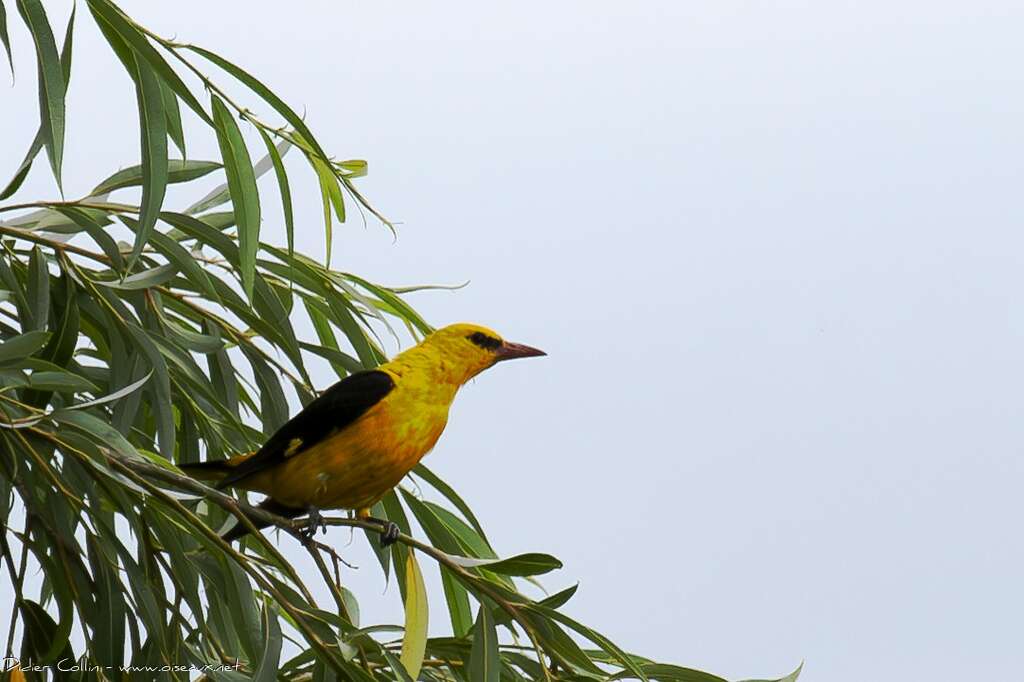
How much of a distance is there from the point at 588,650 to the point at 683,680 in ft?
0.78

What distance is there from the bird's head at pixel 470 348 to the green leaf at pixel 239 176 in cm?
41

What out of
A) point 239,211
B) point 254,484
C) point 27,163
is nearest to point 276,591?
point 254,484

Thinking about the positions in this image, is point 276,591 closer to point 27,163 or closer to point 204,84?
point 204,84

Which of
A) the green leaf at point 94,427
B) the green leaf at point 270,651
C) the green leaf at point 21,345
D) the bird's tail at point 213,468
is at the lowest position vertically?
the green leaf at point 270,651

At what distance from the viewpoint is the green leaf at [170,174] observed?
247cm

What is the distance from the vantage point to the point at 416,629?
1957 millimetres

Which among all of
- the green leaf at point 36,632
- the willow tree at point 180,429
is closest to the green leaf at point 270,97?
the willow tree at point 180,429

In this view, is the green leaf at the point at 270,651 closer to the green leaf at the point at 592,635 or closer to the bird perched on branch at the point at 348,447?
the bird perched on branch at the point at 348,447

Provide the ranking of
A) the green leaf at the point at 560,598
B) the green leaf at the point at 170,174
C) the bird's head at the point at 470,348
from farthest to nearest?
the green leaf at the point at 170,174
the bird's head at the point at 470,348
the green leaf at the point at 560,598

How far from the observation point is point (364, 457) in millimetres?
2146

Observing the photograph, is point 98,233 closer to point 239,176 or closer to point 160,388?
point 160,388

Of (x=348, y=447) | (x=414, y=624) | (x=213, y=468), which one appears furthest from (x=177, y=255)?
(x=414, y=624)

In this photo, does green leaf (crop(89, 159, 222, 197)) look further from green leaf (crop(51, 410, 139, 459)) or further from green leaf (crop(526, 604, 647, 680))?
green leaf (crop(526, 604, 647, 680))

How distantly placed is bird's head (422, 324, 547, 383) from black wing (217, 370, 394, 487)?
197 mm
